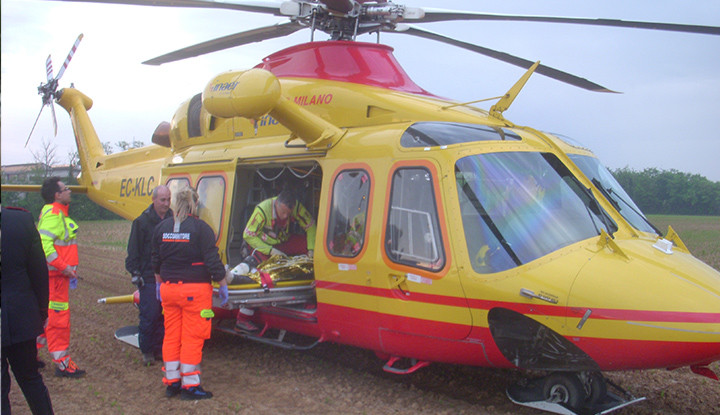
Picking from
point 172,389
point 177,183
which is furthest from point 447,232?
point 177,183

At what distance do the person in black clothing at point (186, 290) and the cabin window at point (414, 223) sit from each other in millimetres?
1495

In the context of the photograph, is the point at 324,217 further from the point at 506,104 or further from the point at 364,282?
the point at 506,104

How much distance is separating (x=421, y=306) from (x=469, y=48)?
11.6 feet

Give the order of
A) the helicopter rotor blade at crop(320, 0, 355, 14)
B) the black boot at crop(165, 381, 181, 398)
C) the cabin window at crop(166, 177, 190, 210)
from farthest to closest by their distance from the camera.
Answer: the cabin window at crop(166, 177, 190, 210) → the helicopter rotor blade at crop(320, 0, 355, 14) → the black boot at crop(165, 381, 181, 398)

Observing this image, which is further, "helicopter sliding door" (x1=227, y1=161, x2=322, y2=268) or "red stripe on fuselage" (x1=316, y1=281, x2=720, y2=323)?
"helicopter sliding door" (x1=227, y1=161, x2=322, y2=268)

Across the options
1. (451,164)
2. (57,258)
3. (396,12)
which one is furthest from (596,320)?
(57,258)

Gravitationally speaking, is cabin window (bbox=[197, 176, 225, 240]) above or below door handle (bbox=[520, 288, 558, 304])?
above

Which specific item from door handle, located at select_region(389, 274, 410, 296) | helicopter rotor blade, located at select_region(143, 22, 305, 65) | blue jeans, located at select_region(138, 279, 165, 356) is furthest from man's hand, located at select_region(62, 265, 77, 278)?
door handle, located at select_region(389, 274, 410, 296)

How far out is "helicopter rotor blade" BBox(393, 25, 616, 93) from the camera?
20.0ft

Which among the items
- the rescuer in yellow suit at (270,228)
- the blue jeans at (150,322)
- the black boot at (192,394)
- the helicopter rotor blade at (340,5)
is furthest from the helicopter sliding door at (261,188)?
the black boot at (192,394)

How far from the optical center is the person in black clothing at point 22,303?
3.70 metres

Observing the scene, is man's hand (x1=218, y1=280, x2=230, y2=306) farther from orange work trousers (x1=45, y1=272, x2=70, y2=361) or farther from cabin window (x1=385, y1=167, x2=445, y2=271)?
orange work trousers (x1=45, y1=272, x2=70, y2=361)

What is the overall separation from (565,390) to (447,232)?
55.7 inches

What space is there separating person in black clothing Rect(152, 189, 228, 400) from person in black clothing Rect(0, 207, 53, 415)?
1054mm
